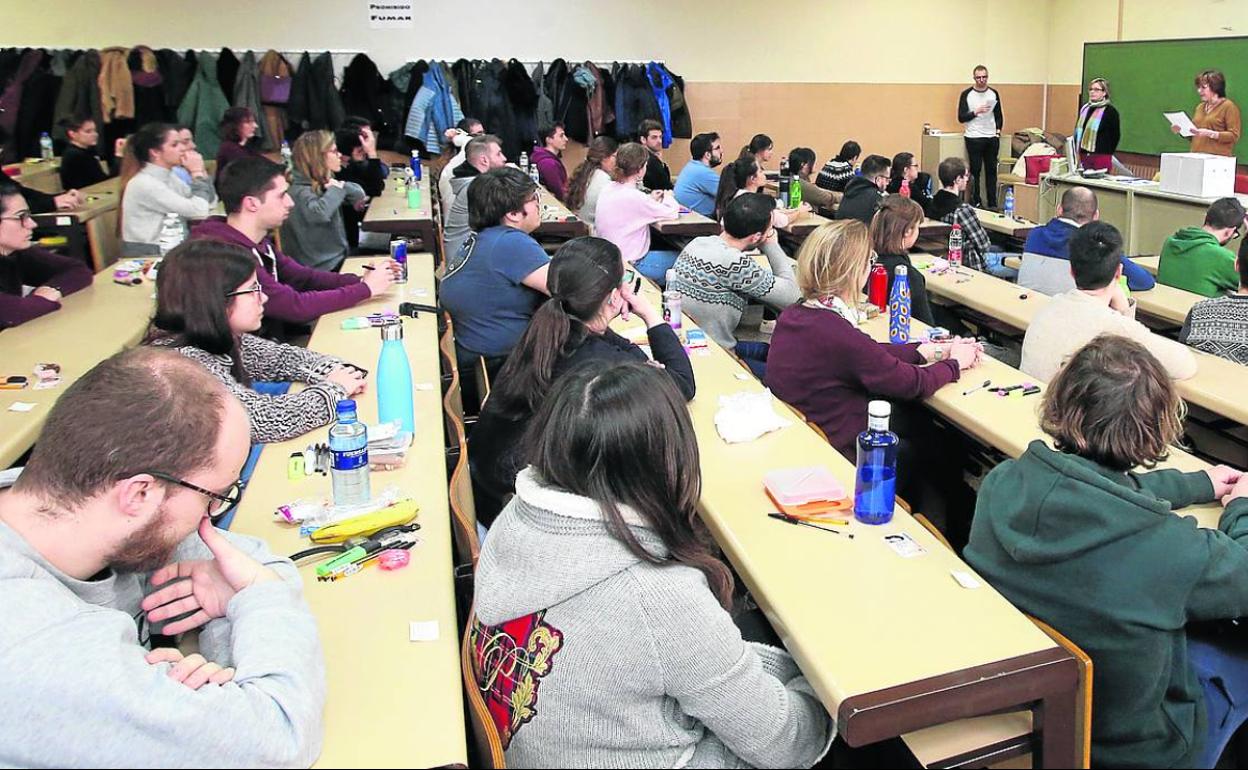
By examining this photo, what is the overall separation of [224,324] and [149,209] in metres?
3.40

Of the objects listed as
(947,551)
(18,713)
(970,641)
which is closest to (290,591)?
(18,713)

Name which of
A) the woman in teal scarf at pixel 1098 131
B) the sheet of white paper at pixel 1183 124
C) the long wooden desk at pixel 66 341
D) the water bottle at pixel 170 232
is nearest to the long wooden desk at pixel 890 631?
the long wooden desk at pixel 66 341

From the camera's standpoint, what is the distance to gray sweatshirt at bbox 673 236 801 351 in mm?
4551

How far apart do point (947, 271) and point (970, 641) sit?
3.83 m

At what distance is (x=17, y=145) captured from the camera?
30.6 feet

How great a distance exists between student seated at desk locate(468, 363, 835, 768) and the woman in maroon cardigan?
1651mm

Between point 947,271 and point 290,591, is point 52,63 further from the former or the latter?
point 290,591

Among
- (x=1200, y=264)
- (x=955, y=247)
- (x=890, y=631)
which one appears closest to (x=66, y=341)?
(x=890, y=631)

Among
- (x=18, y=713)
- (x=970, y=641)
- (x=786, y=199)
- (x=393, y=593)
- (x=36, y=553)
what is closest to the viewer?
(x=18, y=713)

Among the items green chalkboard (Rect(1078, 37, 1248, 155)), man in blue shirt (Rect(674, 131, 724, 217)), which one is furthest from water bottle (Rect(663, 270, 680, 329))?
green chalkboard (Rect(1078, 37, 1248, 155))

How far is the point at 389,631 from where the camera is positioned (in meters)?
1.78

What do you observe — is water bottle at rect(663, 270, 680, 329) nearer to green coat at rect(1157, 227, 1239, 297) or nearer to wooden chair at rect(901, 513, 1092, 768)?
wooden chair at rect(901, 513, 1092, 768)

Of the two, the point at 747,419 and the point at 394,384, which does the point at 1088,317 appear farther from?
the point at 394,384

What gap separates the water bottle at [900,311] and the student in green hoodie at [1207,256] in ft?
6.41
